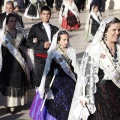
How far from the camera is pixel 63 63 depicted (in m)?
5.01

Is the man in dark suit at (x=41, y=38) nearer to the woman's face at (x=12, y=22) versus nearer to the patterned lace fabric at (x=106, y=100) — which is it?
the woman's face at (x=12, y=22)

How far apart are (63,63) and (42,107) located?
0.59m

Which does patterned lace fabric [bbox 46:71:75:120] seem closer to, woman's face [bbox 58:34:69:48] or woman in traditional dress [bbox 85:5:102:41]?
woman's face [bbox 58:34:69:48]

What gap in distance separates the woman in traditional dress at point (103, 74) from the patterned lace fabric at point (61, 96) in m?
0.92

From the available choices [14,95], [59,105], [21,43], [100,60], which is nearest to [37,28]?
[21,43]

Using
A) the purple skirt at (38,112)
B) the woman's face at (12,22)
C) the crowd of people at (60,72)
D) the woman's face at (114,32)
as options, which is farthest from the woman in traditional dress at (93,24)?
the woman's face at (114,32)

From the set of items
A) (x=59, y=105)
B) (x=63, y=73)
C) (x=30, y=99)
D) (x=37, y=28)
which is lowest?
(x=30, y=99)

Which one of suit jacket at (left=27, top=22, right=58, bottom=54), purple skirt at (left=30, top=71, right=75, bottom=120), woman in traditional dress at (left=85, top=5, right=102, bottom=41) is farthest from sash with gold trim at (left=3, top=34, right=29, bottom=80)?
woman in traditional dress at (left=85, top=5, right=102, bottom=41)

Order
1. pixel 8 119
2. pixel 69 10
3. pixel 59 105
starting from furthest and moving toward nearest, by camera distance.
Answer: pixel 69 10, pixel 8 119, pixel 59 105

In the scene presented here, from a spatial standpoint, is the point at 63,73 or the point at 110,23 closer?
the point at 110,23

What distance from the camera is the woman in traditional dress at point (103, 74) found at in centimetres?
397

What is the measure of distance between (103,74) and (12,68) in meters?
1.99

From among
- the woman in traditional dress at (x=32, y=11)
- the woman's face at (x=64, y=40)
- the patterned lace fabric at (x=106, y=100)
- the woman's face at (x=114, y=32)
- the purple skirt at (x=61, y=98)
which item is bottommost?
A: the woman in traditional dress at (x=32, y=11)

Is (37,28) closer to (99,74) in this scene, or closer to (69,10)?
(99,74)
